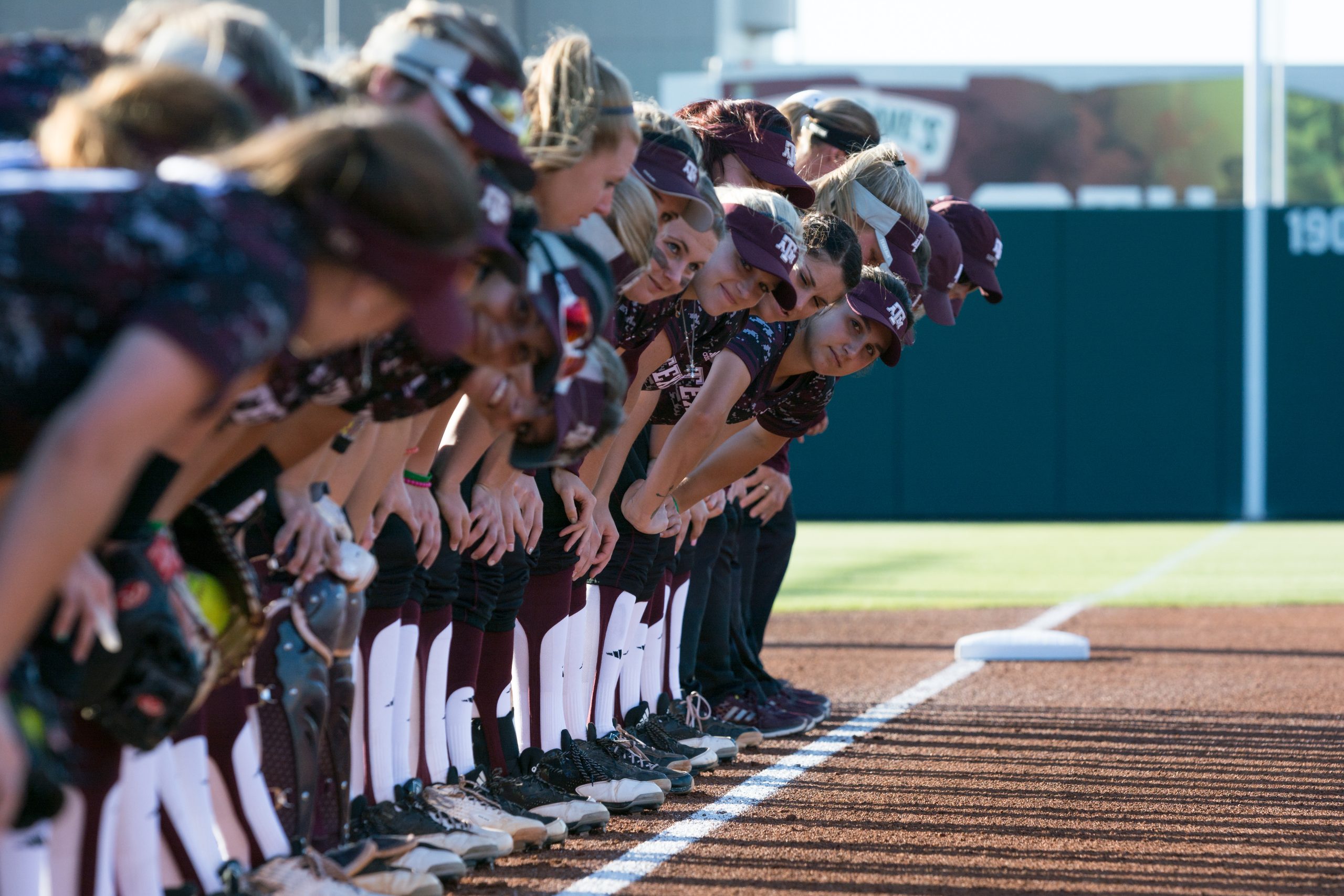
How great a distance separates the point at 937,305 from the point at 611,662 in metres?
1.95

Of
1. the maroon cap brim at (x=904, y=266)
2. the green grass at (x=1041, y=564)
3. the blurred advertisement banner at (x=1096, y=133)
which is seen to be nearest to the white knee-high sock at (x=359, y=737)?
the maroon cap brim at (x=904, y=266)

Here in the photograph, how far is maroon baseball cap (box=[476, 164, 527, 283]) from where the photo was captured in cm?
259

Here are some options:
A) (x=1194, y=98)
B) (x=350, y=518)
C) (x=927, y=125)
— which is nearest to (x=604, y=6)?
(x=927, y=125)

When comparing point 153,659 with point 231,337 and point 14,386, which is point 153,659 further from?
point 231,337

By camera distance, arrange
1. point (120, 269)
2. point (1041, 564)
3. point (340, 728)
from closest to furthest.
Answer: point (120, 269) < point (340, 728) < point (1041, 564)

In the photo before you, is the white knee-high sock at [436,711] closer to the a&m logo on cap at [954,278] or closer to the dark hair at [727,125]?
the dark hair at [727,125]

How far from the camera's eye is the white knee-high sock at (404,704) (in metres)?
3.63

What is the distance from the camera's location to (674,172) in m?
3.87

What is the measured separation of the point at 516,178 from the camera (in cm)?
287

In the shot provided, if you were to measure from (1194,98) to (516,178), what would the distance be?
25600mm

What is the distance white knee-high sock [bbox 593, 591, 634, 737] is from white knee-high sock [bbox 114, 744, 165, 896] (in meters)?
2.31

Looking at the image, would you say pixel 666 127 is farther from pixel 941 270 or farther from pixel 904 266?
pixel 941 270

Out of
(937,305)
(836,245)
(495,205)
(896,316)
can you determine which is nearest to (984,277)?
(937,305)

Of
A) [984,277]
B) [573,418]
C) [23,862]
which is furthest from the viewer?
[984,277]
